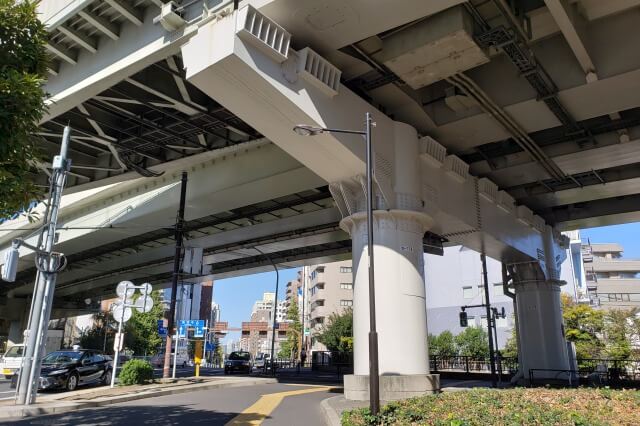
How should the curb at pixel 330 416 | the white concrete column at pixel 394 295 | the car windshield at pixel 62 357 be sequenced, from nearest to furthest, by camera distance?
the curb at pixel 330 416 < the white concrete column at pixel 394 295 < the car windshield at pixel 62 357

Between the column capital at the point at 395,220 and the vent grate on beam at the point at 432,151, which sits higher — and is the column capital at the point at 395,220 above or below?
below

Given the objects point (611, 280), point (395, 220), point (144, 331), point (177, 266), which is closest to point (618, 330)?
point (611, 280)

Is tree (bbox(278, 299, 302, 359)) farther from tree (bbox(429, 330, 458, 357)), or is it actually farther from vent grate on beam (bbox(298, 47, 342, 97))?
vent grate on beam (bbox(298, 47, 342, 97))

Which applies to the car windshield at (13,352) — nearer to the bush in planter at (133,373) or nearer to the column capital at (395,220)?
the bush in planter at (133,373)

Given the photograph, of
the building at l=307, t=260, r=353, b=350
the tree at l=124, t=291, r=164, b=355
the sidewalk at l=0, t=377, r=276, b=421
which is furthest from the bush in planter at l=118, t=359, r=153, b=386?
the building at l=307, t=260, r=353, b=350

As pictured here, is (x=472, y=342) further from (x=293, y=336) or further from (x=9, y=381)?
(x=9, y=381)

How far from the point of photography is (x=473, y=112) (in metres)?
14.4

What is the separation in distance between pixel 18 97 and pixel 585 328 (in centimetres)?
4493

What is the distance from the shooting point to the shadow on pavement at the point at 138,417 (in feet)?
32.9

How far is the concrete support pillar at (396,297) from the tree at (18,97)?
8.25 meters

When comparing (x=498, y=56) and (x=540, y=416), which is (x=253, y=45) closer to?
(x=498, y=56)

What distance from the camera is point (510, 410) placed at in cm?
778

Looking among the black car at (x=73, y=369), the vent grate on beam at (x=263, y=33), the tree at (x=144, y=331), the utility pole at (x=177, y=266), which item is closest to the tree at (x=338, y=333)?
the tree at (x=144, y=331)

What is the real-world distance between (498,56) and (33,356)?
14.9 meters
